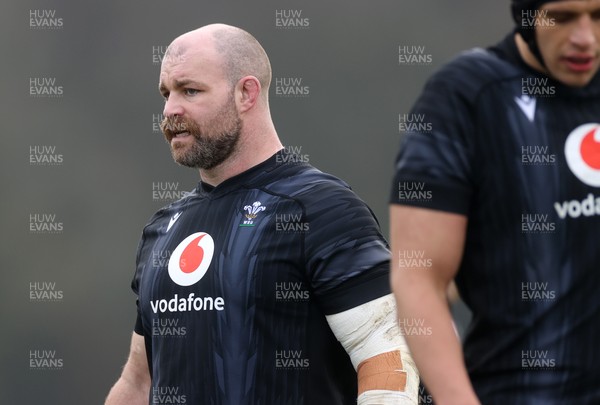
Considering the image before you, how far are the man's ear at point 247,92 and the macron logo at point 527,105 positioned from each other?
209 cm

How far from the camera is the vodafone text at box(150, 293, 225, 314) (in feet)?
14.6

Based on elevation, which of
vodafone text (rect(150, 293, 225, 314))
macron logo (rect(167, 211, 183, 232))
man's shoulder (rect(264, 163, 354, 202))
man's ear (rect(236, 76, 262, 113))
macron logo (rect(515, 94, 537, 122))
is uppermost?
man's ear (rect(236, 76, 262, 113))

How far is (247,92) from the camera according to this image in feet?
16.0

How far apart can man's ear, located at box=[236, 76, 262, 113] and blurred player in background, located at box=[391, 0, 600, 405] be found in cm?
202

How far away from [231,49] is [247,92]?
0.17 metres

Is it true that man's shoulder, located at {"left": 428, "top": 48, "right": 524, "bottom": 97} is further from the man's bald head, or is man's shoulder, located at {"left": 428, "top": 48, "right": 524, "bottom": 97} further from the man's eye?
the man's bald head

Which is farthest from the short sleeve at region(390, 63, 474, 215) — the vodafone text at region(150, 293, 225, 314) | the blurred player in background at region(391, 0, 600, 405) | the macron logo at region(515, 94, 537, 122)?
the vodafone text at region(150, 293, 225, 314)

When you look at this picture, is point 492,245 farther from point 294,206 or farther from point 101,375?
point 101,375

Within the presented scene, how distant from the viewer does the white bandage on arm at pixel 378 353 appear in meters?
4.20

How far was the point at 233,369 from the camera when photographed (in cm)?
440

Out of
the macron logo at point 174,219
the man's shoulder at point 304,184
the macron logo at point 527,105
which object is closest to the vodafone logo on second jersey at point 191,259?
the macron logo at point 174,219

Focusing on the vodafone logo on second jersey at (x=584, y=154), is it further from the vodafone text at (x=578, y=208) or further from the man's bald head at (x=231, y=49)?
the man's bald head at (x=231, y=49)

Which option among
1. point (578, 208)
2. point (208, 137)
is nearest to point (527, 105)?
point (578, 208)

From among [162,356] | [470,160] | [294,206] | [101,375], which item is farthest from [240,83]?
[101,375]
